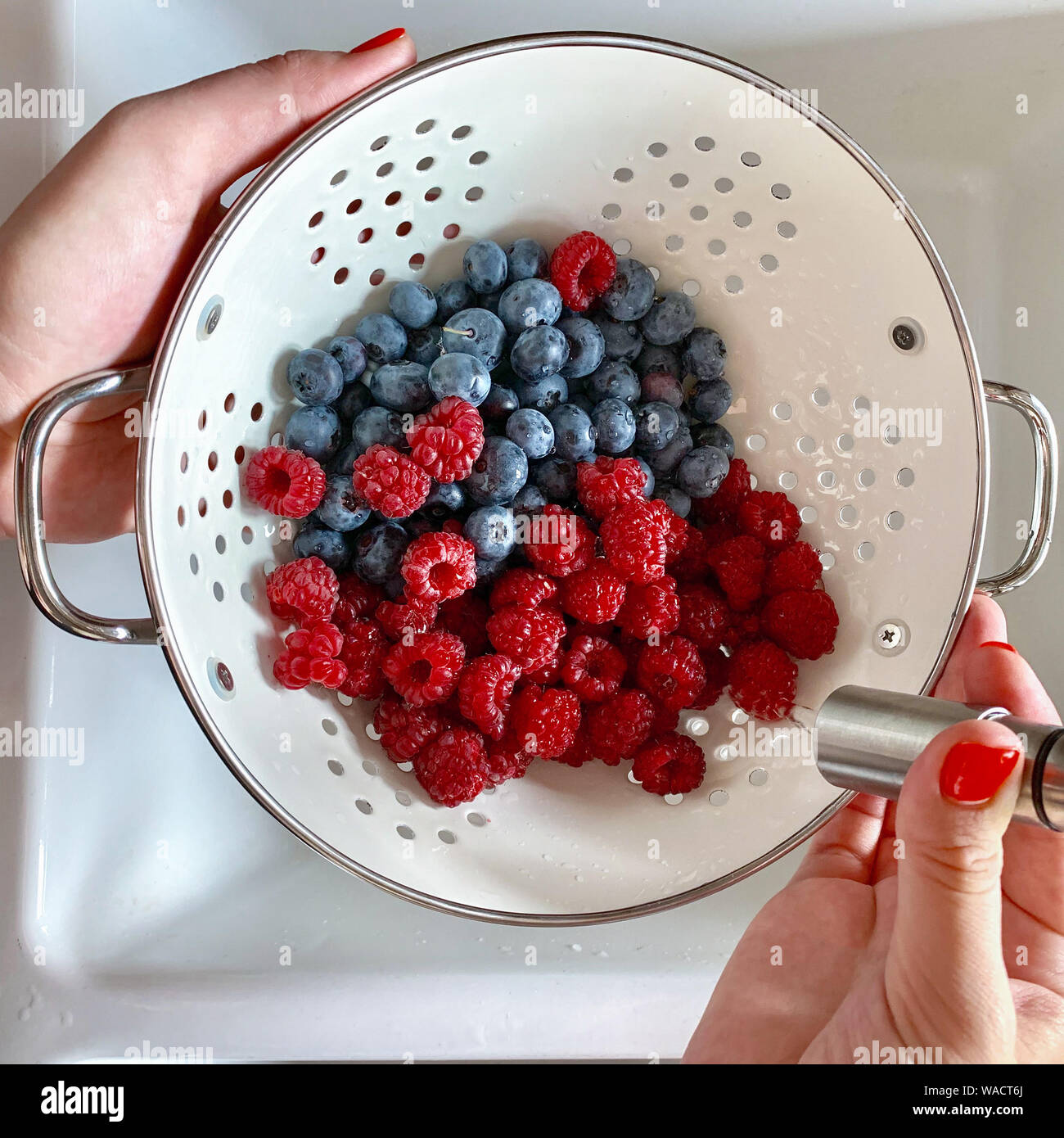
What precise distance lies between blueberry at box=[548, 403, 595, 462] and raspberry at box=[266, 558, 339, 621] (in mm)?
236

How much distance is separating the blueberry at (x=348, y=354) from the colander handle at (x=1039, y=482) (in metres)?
0.52

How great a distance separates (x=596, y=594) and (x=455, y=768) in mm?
187

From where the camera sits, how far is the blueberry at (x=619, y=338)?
880mm

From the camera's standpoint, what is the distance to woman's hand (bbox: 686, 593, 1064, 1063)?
0.47 m

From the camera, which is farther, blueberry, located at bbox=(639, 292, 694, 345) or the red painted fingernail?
blueberry, located at bbox=(639, 292, 694, 345)

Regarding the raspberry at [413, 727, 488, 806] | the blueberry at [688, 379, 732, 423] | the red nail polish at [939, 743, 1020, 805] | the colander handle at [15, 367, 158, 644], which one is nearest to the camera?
the red nail polish at [939, 743, 1020, 805]

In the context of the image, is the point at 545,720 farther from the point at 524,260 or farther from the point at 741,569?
the point at 524,260

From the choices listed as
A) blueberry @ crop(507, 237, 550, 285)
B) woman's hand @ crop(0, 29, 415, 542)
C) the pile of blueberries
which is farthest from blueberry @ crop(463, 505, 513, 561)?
woman's hand @ crop(0, 29, 415, 542)

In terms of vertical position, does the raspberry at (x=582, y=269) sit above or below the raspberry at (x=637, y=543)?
above

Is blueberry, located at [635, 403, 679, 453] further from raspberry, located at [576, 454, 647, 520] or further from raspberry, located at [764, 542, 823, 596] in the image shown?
raspberry, located at [764, 542, 823, 596]

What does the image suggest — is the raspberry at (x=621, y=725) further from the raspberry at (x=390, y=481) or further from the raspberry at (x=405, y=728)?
the raspberry at (x=390, y=481)

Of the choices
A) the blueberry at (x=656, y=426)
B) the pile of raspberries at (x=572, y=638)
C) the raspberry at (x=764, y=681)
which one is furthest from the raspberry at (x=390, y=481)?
the raspberry at (x=764, y=681)

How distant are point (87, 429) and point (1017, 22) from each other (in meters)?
1.01
